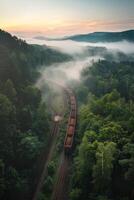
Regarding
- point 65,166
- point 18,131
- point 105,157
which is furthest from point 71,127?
point 105,157

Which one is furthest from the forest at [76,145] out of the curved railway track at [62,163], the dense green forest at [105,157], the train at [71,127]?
the train at [71,127]

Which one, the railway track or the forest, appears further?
the railway track

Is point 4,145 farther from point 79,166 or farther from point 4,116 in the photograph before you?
point 79,166

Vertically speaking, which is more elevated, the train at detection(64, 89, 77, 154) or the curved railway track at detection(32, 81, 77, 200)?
the train at detection(64, 89, 77, 154)

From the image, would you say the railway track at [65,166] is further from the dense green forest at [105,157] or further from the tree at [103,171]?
the tree at [103,171]

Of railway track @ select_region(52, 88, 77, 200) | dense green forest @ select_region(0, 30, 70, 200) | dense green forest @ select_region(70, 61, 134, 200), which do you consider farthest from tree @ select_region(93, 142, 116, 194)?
dense green forest @ select_region(0, 30, 70, 200)

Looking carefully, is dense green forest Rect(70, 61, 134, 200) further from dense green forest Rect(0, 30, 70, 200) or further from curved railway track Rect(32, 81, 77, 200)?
dense green forest Rect(0, 30, 70, 200)

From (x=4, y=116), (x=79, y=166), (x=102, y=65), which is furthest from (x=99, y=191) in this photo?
(x=102, y=65)

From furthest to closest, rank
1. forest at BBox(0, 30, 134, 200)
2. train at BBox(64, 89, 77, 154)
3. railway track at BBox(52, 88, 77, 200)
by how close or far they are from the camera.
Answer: train at BBox(64, 89, 77, 154), railway track at BBox(52, 88, 77, 200), forest at BBox(0, 30, 134, 200)

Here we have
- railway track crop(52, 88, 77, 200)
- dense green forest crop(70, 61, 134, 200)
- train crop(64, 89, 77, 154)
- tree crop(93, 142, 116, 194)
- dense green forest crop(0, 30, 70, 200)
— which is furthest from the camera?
train crop(64, 89, 77, 154)
